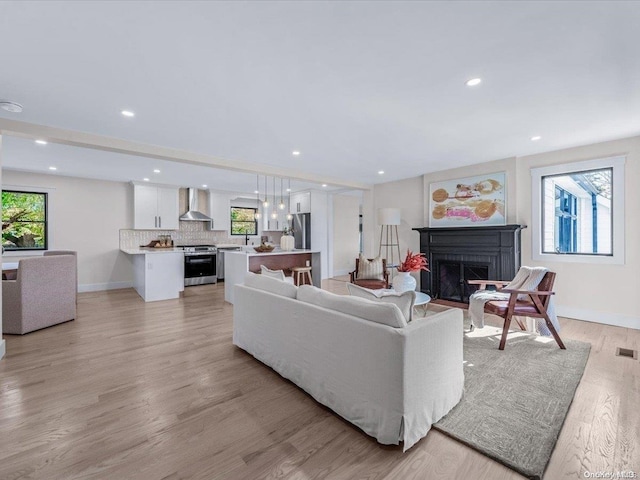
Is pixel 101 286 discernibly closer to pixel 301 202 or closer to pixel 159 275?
pixel 159 275

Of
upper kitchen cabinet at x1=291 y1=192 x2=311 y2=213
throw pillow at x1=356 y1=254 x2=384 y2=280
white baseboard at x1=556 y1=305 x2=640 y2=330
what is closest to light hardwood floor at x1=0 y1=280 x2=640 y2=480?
white baseboard at x1=556 y1=305 x2=640 y2=330

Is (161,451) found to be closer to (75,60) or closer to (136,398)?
(136,398)

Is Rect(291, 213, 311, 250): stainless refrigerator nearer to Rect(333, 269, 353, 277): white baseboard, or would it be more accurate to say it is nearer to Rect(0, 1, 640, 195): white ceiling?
Rect(333, 269, 353, 277): white baseboard

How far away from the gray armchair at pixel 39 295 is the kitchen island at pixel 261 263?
223 cm

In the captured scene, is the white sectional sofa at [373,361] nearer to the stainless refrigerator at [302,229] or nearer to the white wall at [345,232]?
the stainless refrigerator at [302,229]

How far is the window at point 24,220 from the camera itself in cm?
552

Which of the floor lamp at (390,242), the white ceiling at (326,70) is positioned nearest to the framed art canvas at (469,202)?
the floor lamp at (390,242)

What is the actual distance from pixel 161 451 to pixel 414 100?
3196mm

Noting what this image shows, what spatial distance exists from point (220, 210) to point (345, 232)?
3.52 m

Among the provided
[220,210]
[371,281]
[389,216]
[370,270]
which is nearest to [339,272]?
[389,216]

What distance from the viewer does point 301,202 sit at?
26.5 ft

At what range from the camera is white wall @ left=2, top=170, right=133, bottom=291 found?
584 centimetres

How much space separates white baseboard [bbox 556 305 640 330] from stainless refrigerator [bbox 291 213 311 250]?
215 inches

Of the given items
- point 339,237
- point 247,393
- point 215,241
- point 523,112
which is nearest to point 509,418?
point 247,393
